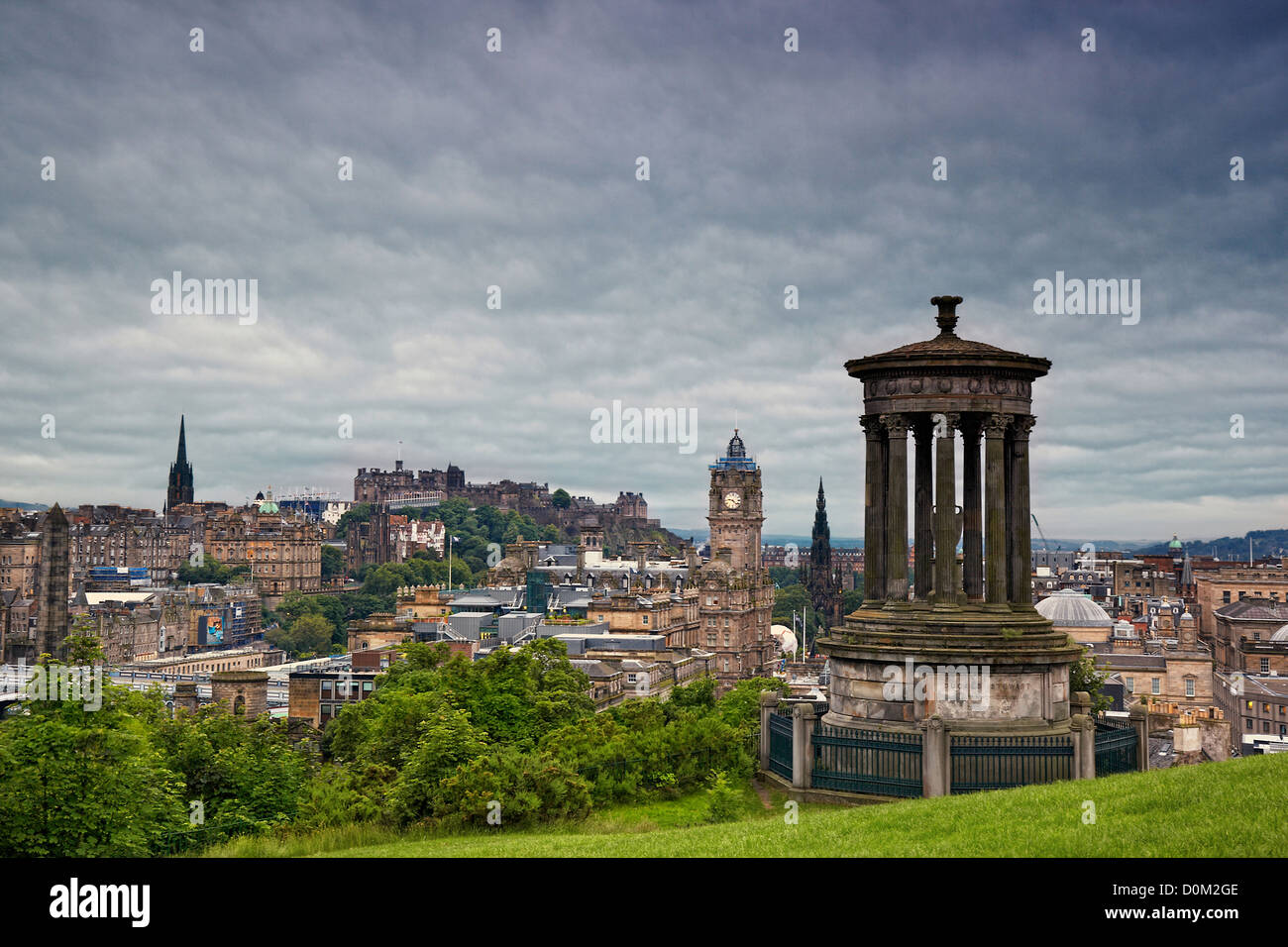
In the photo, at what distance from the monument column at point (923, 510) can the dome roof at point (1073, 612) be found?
309ft

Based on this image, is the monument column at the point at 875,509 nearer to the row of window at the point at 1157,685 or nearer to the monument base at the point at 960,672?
the monument base at the point at 960,672

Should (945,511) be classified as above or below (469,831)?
above

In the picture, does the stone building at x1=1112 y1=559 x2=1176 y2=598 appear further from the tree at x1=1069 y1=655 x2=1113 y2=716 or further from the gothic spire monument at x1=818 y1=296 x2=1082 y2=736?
the gothic spire monument at x1=818 y1=296 x2=1082 y2=736

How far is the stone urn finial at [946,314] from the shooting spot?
27484 millimetres

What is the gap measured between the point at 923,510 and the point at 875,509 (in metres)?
1.24

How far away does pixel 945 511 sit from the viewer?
26422mm

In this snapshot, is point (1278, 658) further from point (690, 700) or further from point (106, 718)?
point (106, 718)

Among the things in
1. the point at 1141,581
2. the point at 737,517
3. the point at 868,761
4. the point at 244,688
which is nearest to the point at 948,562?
the point at 868,761

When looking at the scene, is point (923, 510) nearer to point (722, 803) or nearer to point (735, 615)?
point (722, 803)

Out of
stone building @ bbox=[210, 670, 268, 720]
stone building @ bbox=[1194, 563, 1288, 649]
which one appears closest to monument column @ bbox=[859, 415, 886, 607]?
stone building @ bbox=[210, 670, 268, 720]

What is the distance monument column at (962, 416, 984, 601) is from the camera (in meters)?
27.9

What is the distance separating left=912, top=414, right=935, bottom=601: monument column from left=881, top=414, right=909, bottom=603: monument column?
0.71m

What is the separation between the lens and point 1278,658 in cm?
12669
